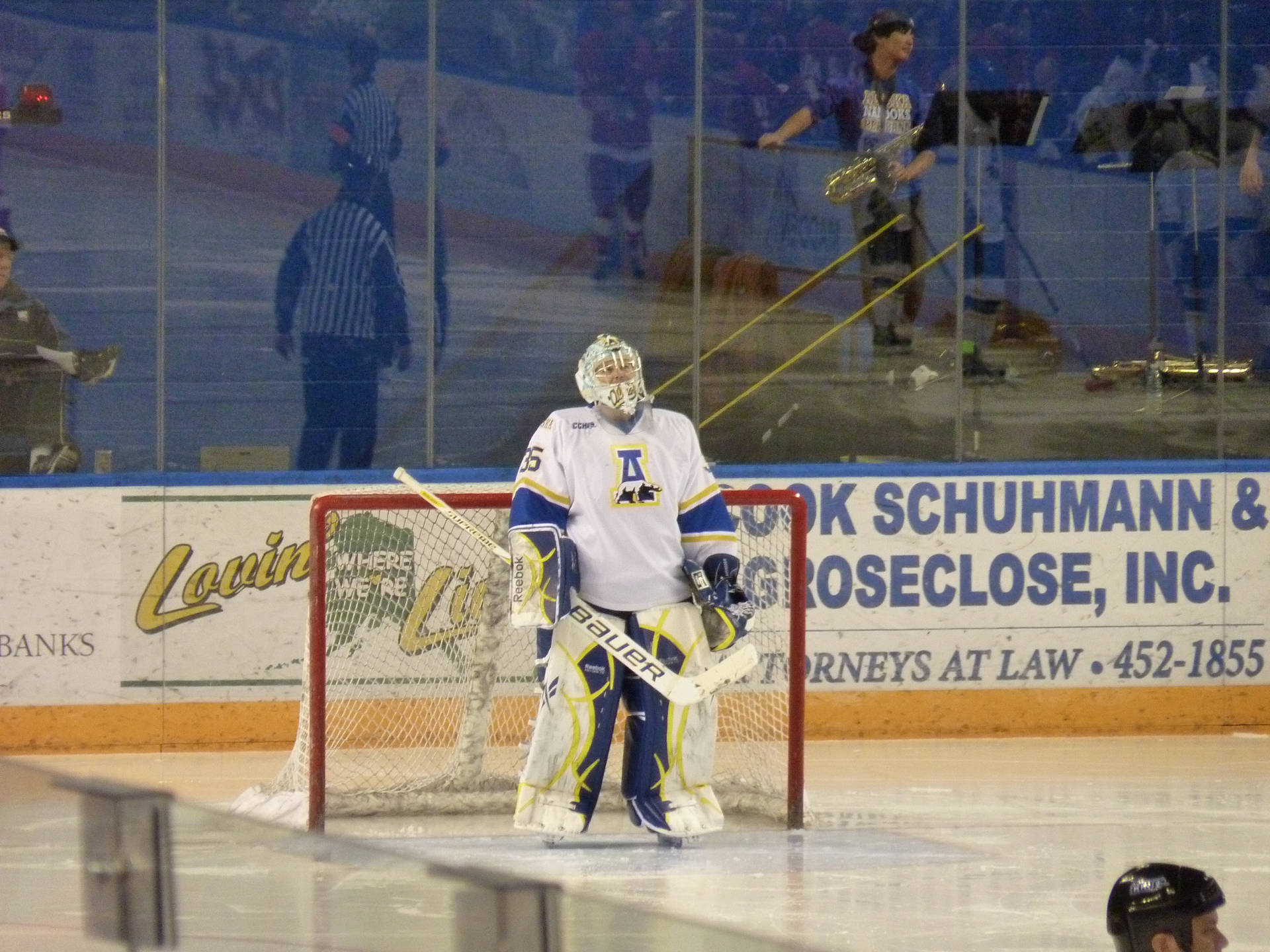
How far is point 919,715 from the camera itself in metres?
7.14

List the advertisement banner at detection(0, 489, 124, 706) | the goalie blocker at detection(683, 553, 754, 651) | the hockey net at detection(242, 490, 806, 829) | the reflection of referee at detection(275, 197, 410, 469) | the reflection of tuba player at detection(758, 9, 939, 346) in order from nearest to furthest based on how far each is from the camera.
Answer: the goalie blocker at detection(683, 553, 754, 651) → the hockey net at detection(242, 490, 806, 829) → the advertisement banner at detection(0, 489, 124, 706) → the reflection of referee at detection(275, 197, 410, 469) → the reflection of tuba player at detection(758, 9, 939, 346)

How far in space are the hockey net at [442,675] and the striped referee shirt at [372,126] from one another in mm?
1414

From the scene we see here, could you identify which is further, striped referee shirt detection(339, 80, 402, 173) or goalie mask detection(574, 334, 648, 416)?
striped referee shirt detection(339, 80, 402, 173)

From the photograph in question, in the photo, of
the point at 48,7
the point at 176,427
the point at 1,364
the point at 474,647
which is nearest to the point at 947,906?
the point at 474,647

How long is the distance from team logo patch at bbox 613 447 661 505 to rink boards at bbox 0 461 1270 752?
5.64ft

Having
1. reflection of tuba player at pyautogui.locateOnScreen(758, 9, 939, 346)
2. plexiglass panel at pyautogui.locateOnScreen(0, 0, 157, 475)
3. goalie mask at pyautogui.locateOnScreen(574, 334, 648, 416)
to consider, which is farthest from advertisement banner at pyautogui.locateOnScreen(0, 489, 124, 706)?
reflection of tuba player at pyautogui.locateOnScreen(758, 9, 939, 346)

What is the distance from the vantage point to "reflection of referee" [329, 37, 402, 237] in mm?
7285

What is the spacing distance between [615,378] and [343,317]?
2.24m

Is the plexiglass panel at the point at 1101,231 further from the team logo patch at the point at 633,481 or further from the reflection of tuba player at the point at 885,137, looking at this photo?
the team logo patch at the point at 633,481

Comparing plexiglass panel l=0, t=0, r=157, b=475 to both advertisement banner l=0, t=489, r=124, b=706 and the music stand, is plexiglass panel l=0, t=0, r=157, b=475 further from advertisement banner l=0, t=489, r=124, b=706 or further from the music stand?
the music stand

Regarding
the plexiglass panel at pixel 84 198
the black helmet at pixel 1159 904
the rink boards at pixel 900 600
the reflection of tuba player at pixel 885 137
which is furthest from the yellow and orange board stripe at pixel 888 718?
the black helmet at pixel 1159 904

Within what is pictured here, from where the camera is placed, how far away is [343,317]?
7.28m

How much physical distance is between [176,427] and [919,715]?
2.78 metres

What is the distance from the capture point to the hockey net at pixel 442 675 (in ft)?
18.6
